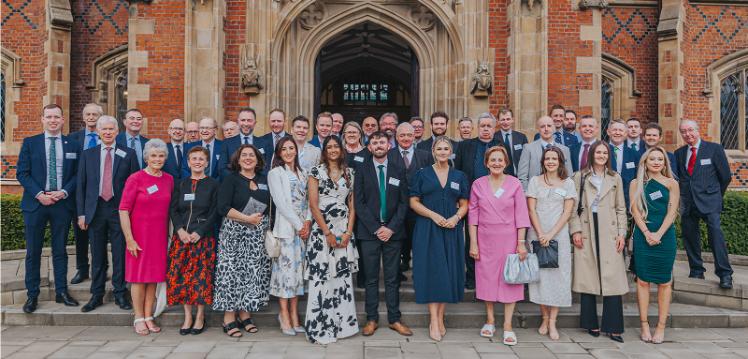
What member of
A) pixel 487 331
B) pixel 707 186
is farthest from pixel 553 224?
pixel 707 186

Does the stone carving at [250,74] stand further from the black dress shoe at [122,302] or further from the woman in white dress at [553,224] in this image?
the woman in white dress at [553,224]

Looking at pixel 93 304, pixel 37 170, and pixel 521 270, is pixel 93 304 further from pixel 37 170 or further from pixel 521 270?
pixel 521 270

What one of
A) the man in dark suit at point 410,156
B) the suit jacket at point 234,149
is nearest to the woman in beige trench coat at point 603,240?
the man in dark suit at point 410,156

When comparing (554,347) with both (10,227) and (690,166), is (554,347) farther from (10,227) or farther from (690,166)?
(10,227)

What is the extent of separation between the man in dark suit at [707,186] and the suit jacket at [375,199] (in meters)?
3.43

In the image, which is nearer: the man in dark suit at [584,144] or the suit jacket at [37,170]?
the suit jacket at [37,170]

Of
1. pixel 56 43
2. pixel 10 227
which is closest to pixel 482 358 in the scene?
pixel 10 227

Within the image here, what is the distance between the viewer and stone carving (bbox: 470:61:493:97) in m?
8.62

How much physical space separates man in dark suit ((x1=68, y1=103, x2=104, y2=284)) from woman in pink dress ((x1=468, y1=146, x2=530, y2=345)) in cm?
430

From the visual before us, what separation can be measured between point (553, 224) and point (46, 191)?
16.6 ft

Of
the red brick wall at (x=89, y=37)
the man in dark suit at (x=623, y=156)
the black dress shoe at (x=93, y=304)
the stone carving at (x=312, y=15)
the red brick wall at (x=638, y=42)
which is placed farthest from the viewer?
the red brick wall at (x=638, y=42)

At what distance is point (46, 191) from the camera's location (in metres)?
5.27

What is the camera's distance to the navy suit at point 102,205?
205 inches

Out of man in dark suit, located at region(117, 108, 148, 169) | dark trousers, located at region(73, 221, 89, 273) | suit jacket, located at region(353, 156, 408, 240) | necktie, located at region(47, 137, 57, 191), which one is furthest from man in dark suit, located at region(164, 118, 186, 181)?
suit jacket, located at region(353, 156, 408, 240)
